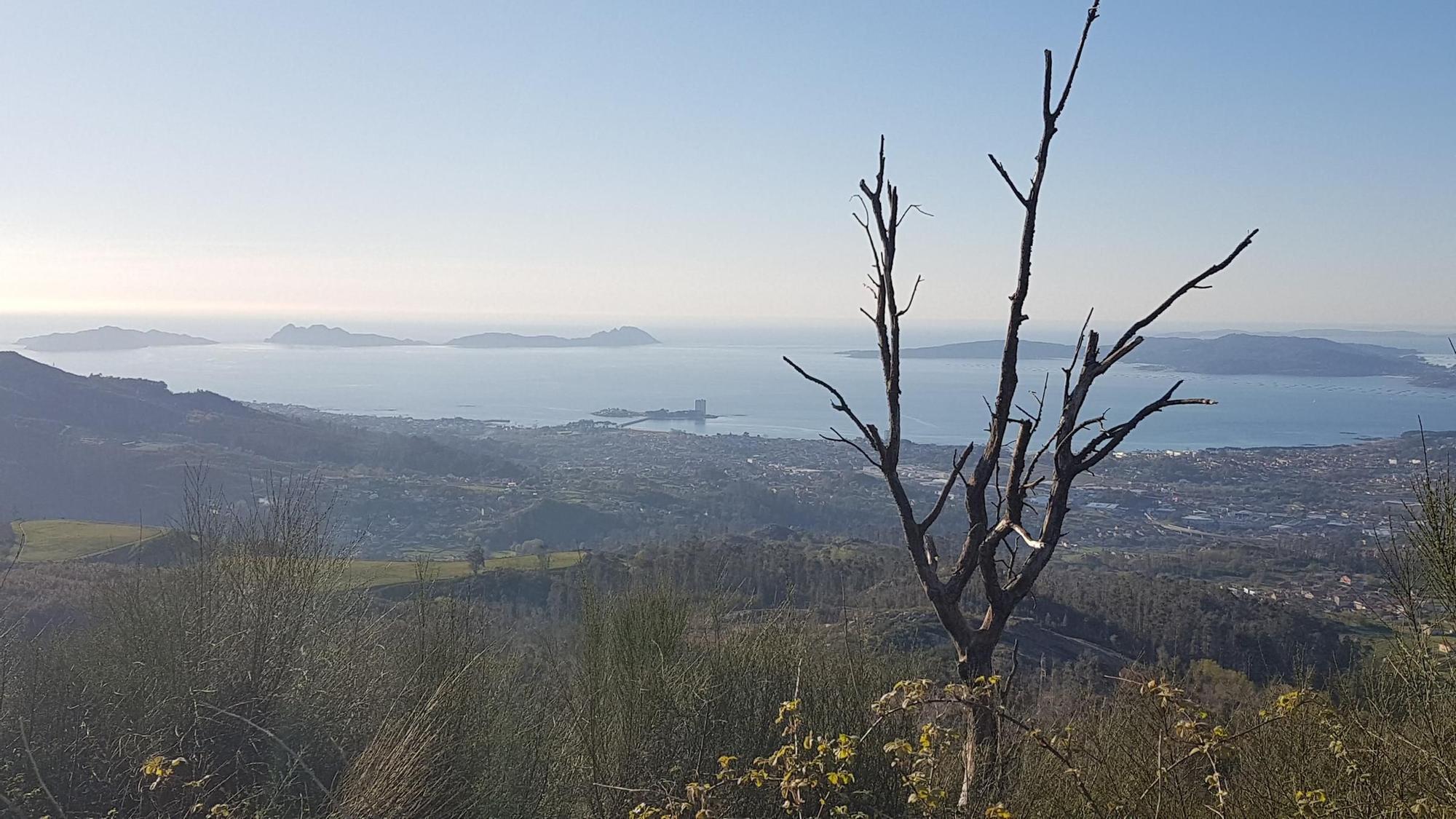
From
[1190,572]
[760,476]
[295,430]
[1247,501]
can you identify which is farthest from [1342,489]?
[295,430]

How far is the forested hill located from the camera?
24.9 meters

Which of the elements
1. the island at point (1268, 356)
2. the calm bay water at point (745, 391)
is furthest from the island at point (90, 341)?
the island at point (1268, 356)

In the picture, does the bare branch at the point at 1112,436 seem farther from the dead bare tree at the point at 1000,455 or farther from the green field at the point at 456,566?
the green field at the point at 456,566

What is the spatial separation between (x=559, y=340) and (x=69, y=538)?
340ft

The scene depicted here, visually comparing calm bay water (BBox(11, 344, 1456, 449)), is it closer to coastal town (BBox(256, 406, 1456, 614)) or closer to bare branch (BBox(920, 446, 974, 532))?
coastal town (BBox(256, 406, 1456, 614))

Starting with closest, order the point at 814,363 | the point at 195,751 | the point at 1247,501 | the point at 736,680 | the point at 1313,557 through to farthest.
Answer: the point at 195,751
the point at 736,680
the point at 1313,557
the point at 1247,501
the point at 814,363

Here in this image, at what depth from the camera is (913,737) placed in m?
3.06

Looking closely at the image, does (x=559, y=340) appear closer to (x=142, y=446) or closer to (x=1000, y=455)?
(x=142, y=446)

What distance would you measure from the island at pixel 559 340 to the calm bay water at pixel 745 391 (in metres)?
8.08

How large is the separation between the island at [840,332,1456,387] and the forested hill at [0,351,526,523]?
29.0 meters

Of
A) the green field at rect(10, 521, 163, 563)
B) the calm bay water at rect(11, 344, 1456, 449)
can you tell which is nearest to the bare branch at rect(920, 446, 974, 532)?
the green field at rect(10, 521, 163, 563)

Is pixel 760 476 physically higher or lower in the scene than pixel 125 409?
lower

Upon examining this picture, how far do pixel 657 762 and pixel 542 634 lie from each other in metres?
2.71

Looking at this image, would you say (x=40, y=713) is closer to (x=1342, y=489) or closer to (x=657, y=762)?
(x=657, y=762)
